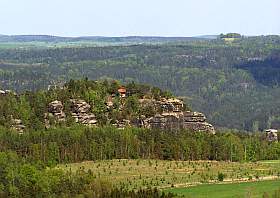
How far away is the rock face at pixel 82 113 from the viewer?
134175 mm

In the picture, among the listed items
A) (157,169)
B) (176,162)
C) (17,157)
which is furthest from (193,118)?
(17,157)

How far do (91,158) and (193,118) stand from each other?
2634cm

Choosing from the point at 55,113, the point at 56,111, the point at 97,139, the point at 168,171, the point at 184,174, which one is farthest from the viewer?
the point at 56,111

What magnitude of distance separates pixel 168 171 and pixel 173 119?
93.6ft

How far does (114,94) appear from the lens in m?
142

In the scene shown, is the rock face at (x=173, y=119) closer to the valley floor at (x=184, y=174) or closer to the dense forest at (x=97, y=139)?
the dense forest at (x=97, y=139)

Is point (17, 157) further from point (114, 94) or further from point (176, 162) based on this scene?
point (114, 94)

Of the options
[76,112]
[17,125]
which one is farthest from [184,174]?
[17,125]

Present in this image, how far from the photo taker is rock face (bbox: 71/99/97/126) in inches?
5282

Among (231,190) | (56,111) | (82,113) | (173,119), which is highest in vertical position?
(56,111)

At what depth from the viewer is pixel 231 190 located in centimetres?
9438

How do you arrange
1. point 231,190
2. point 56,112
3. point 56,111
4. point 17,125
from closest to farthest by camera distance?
1. point 231,190
2. point 17,125
3. point 56,111
4. point 56,112

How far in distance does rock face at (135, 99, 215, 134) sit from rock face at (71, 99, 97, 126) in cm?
833

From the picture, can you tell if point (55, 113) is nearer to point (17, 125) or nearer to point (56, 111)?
point (56, 111)
